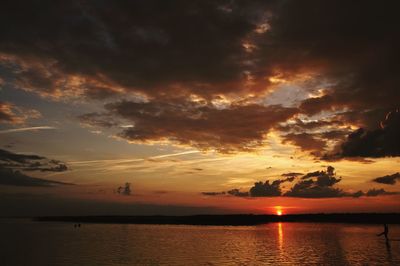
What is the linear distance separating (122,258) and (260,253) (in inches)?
764

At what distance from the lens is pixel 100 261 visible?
46.5m

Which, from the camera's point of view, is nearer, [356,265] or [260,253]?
[356,265]

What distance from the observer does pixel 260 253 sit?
54.9 meters

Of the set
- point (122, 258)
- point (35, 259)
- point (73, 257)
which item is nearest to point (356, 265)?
point (122, 258)

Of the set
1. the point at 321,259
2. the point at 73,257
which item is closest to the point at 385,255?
the point at 321,259

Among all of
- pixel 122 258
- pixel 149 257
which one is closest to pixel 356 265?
pixel 149 257

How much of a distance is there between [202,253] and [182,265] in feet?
40.4

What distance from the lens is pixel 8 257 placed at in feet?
170

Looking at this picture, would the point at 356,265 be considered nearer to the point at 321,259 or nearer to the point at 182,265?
the point at 321,259

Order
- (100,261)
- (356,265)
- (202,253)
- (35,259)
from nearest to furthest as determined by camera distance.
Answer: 1. (356,265)
2. (100,261)
3. (35,259)
4. (202,253)

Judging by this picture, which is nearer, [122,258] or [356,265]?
[356,265]

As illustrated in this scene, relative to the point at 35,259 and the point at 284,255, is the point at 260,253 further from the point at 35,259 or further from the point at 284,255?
the point at 35,259

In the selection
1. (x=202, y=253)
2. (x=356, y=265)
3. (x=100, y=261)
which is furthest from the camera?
(x=202, y=253)

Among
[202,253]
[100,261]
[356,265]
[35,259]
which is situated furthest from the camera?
[202,253]
